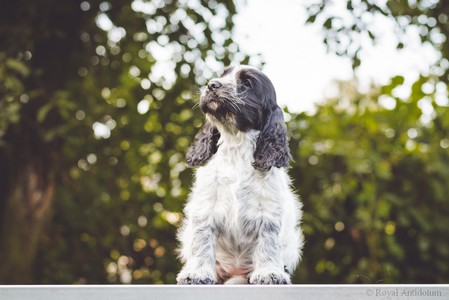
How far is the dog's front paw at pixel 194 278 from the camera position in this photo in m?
2.09

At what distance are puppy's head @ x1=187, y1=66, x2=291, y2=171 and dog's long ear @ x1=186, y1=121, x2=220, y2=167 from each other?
83 millimetres

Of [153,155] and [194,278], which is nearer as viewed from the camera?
[194,278]

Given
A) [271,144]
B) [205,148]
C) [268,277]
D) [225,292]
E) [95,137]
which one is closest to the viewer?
[225,292]

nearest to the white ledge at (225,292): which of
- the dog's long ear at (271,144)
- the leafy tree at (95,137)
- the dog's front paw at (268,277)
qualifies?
the dog's front paw at (268,277)

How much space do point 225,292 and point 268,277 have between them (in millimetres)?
202

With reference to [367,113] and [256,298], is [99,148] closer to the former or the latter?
[367,113]

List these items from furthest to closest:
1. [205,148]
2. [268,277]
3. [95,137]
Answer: [95,137] → [205,148] → [268,277]

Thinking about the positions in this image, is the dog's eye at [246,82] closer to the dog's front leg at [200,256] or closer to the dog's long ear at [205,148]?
the dog's long ear at [205,148]

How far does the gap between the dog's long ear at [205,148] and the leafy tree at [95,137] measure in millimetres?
2070

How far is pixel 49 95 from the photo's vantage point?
484 centimetres

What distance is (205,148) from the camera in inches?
92.0

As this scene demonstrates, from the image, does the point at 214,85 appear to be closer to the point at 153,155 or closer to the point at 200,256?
the point at 200,256

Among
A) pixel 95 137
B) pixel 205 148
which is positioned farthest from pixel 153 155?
pixel 205 148

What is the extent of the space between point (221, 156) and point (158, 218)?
10.9ft
